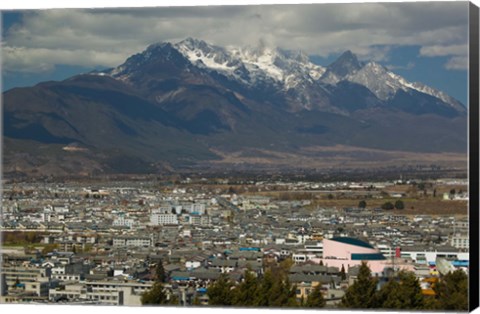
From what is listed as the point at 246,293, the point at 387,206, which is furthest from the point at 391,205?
the point at 246,293

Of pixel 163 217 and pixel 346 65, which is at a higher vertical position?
pixel 346 65

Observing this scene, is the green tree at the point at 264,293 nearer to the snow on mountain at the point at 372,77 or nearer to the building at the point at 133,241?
the building at the point at 133,241

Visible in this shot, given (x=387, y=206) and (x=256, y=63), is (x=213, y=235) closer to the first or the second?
(x=256, y=63)

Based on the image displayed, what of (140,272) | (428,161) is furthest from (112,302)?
(428,161)

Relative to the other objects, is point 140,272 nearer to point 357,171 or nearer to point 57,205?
point 57,205

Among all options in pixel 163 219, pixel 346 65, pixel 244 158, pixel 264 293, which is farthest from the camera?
pixel 244 158

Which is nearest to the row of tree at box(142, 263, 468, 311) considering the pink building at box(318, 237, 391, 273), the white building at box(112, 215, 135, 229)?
the pink building at box(318, 237, 391, 273)

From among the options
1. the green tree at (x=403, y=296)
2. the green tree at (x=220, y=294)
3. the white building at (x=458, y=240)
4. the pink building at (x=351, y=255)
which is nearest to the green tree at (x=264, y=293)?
the green tree at (x=220, y=294)
